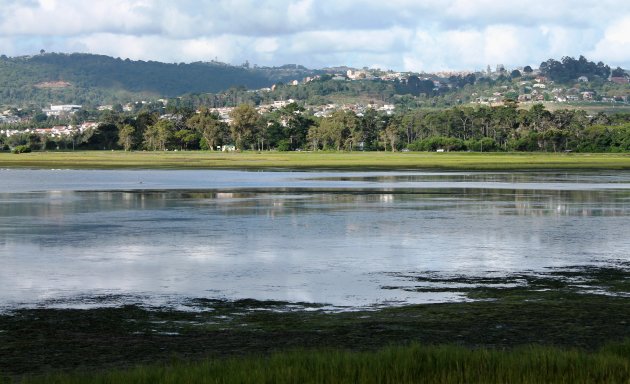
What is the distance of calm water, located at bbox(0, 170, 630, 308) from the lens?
20.4 meters

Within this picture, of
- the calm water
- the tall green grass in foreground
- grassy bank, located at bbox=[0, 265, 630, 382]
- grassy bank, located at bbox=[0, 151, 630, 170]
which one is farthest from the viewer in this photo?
grassy bank, located at bbox=[0, 151, 630, 170]

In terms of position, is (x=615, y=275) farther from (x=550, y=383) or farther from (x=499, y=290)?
(x=550, y=383)

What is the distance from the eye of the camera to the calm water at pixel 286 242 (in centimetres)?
2039

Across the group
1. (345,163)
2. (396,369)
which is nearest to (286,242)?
(396,369)

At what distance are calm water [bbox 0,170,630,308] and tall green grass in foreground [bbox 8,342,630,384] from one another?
17.5ft

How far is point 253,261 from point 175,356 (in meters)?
10.6

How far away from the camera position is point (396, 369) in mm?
12406

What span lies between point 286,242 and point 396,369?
1653 cm

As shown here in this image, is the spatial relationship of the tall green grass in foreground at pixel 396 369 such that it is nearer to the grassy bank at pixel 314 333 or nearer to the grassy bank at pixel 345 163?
the grassy bank at pixel 314 333

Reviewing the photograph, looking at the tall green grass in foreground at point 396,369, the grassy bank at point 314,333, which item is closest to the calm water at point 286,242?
the grassy bank at point 314,333

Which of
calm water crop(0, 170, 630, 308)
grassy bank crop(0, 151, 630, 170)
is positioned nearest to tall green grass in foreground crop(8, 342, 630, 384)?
calm water crop(0, 170, 630, 308)

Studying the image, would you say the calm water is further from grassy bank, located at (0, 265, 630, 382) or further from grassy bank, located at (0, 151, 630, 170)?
grassy bank, located at (0, 151, 630, 170)

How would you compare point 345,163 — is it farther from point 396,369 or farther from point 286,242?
point 396,369

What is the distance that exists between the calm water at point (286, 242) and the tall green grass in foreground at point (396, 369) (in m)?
5.35
